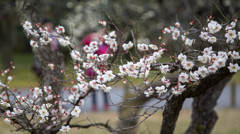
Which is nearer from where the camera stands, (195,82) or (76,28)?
(195,82)

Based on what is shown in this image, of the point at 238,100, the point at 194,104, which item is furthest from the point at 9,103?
the point at 238,100

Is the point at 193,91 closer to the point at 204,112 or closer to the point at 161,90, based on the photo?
the point at 161,90

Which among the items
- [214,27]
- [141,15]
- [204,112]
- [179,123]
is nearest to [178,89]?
[214,27]

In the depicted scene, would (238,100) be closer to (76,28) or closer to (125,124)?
(125,124)

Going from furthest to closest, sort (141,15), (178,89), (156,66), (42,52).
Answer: (141,15)
(42,52)
(156,66)
(178,89)

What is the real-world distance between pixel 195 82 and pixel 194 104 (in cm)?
168

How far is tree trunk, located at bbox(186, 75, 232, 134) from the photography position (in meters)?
4.22

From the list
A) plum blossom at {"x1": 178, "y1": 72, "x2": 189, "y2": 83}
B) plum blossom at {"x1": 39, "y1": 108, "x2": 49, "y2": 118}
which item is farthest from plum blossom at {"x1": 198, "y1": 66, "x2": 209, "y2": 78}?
plum blossom at {"x1": 39, "y1": 108, "x2": 49, "y2": 118}

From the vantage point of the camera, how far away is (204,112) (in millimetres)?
4289

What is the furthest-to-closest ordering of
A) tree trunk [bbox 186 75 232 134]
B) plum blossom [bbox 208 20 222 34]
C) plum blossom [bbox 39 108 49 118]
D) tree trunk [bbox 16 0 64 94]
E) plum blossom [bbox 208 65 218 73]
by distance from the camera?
tree trunk [bbox 186 75 232 134] → tree trunk [bbox 16 0 64 94] → plum blossom [bbox 39 108 49 118] → plum blossom [bbox 208 20 222 34] → plum blossom [bbox 208 65 218 73]

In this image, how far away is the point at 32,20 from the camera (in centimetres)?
382

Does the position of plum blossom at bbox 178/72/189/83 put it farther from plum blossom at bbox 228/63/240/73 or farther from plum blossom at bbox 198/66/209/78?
plum blossom at bbox 228/63/240/73

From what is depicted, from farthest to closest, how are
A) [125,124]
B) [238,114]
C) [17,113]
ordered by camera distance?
[238,114] < [125,124] < [17,113]

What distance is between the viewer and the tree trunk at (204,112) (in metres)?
4.22
